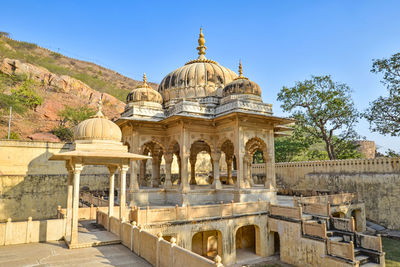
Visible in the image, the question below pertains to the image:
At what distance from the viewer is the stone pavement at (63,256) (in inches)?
275

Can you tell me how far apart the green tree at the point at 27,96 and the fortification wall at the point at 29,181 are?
69.2 ft

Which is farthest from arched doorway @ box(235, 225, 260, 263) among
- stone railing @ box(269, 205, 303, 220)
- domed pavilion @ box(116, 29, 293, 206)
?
domed pavilion @ box(116, 29, 293, 206)

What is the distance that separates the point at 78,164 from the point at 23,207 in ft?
52.6

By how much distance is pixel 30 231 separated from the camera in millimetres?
8961

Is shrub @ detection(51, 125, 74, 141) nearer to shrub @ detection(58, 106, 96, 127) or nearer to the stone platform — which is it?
shrub @ detection(58, 106, 96, 127)

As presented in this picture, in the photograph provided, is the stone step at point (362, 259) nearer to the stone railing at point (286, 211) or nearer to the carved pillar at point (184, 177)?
the stone railing at point (286, 211)

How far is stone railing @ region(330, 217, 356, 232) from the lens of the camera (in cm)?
1234

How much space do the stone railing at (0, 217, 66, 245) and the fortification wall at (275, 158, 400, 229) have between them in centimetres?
1995

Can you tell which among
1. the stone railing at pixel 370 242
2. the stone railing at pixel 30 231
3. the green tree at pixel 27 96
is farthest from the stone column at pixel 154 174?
the green tree at pixel 27 96

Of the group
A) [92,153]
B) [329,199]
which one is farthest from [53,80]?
[329,199]

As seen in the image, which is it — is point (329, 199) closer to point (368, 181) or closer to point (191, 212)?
point (368, 181)

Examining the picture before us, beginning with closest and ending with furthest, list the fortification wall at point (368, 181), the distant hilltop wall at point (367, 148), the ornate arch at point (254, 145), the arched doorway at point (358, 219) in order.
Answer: the ornate arch at point (254, 145) < the arched doorway at point (358, 219) < the fortification wall at point (368, 181) < the distant hilltop wall at point (367, 148)

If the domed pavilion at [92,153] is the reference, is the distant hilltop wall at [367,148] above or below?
above

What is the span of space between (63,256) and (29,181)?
56.8ft
